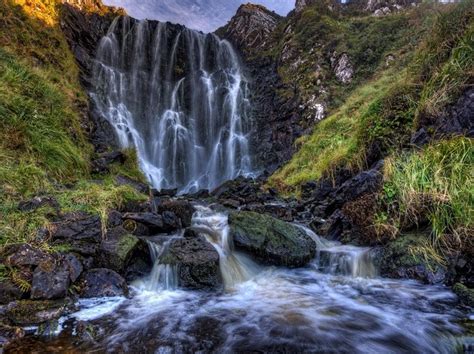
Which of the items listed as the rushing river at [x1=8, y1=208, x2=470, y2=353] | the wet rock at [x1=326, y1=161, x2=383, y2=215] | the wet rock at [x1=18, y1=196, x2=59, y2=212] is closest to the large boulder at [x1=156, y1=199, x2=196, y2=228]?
the rushing river at [x1=8, y1=208, x2=470, y2=353]

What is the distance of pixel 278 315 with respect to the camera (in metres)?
4.23

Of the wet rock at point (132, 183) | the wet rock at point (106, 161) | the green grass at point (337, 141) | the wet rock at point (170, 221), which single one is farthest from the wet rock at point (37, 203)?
the green grass at point (337, 141)

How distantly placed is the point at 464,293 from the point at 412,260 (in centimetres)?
91

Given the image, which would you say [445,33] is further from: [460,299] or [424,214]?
[460,299]

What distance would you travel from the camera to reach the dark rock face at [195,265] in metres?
5.16

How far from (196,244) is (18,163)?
399 cm

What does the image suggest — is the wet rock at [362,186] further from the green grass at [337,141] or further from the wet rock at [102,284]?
the wet rock at [102,284]

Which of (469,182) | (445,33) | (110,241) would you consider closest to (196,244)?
(110,241)

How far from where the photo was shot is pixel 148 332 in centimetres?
381

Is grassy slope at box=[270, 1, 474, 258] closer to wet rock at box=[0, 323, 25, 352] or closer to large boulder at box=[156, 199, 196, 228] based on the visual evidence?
large boulder at box=[156, 199, 196, 228]

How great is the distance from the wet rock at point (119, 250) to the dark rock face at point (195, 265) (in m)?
0.45

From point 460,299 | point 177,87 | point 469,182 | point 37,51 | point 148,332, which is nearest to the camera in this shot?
point 148,332

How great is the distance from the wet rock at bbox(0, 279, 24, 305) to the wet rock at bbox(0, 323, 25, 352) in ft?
1.33

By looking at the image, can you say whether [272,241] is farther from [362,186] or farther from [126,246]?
[126,246]
